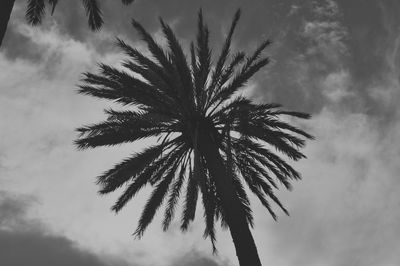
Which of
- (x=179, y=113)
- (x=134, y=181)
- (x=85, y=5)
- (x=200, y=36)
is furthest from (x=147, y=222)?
(x=85, y=5)

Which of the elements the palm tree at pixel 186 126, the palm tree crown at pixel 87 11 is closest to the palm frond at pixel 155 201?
the palm tree at pixel 186 126

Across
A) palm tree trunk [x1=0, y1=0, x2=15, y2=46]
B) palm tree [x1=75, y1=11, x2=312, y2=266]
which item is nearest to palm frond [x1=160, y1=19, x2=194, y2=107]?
palm tree [x1=75, y1=11, x2=312, y2=266]

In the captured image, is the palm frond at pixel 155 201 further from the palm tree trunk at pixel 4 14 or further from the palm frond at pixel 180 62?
the palm tree trunk at pixel 4 14

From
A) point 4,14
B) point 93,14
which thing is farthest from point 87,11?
point 4,14

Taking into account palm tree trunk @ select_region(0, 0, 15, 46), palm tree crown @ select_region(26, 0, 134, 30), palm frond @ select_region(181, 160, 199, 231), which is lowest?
palm tree trunk @ select_region(0, 0, 15, 46)

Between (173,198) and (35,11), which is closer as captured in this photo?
(35,11)

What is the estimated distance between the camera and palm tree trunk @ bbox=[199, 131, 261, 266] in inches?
381

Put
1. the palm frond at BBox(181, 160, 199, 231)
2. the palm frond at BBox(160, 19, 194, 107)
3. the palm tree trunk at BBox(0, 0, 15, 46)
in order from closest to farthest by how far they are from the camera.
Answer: the palm tree trunk at BBox(0, 0, 15, 46) < the palm frond at BBox(160, 19, 194, 107) < the palm frond at BBox(181, 160, 199, 231)

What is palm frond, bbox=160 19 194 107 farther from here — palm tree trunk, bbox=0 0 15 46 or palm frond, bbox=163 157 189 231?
palm tree trunk, bbox=0 0 15 46

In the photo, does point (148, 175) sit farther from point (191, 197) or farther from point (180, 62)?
point (180, 62)

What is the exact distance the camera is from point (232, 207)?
34.3 ft

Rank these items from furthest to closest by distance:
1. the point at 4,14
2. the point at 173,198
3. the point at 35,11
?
the point at 173,198 < the point at 35,11 < the point at 4,14

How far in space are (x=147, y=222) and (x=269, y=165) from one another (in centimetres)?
423

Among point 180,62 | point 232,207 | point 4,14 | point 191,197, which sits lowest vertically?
point 4,14
